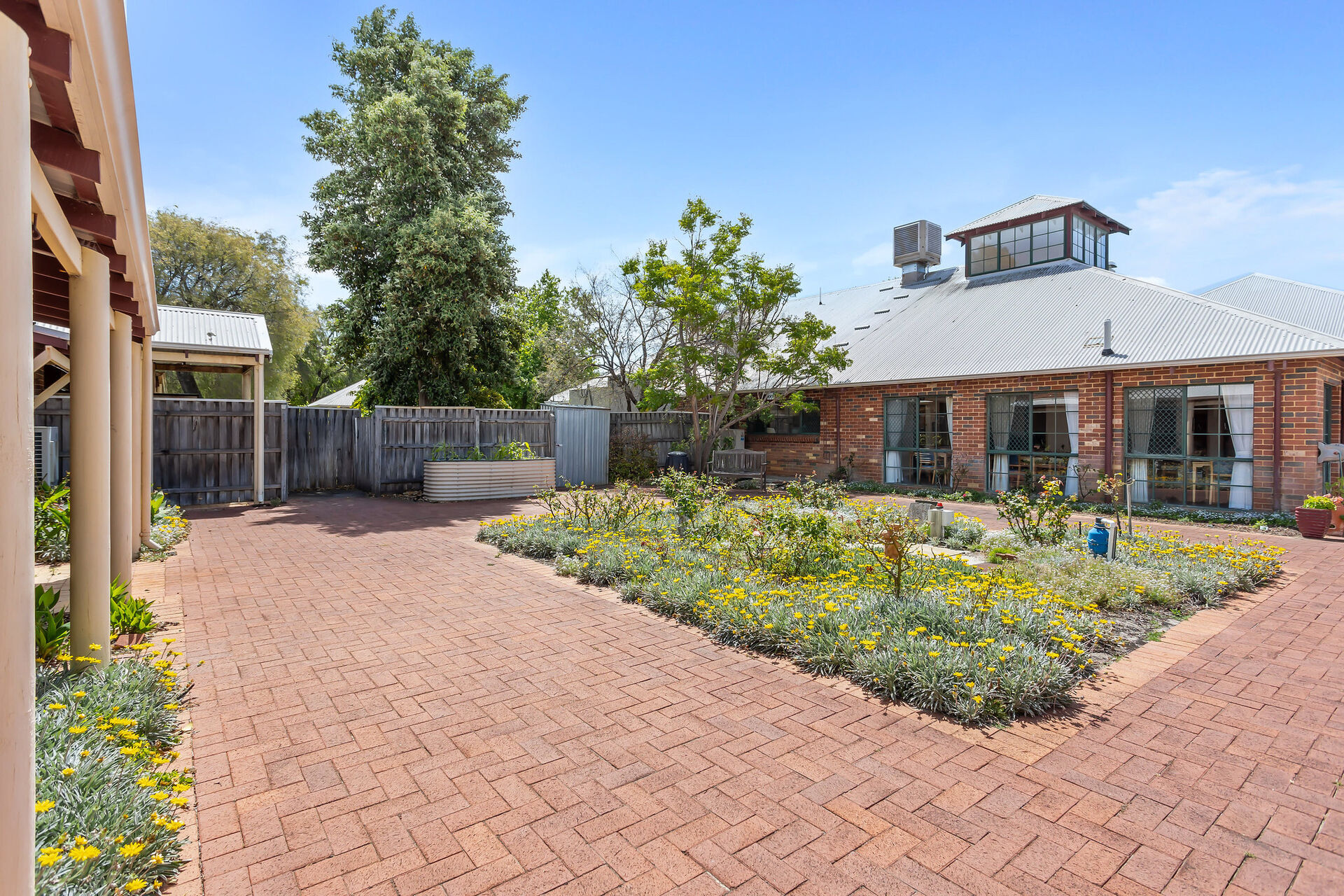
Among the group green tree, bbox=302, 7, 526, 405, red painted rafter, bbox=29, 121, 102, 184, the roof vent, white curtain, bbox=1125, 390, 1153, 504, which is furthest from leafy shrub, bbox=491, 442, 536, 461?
the roof vent

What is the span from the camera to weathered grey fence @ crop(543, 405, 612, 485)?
1546 cm

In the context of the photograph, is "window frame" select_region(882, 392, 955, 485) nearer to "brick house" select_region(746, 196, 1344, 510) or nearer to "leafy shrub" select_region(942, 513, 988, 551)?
"brick house" select_region(746, 196, 1344, 510)

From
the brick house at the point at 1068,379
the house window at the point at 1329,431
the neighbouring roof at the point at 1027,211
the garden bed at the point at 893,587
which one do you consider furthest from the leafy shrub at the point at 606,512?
the neighbouring roof at the point at 1027,211

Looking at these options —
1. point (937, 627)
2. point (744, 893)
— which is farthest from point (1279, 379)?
point (744, 893)

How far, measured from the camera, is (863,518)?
7.18 metres

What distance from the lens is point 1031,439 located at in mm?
13312

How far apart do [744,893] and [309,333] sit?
106ft

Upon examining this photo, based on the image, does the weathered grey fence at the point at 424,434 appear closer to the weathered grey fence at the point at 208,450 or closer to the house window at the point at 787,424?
the weathered grey fence at the point at 208,450

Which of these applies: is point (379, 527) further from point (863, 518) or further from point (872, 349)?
point (872, 349)

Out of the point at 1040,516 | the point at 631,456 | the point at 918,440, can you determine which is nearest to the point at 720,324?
the point at 631,456

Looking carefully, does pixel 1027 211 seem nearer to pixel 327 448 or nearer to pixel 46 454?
pixel 327 448

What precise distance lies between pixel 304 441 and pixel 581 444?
5858 millimetres

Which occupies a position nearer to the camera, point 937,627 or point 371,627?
point 937,627

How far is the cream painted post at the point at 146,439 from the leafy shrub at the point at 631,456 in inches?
392
